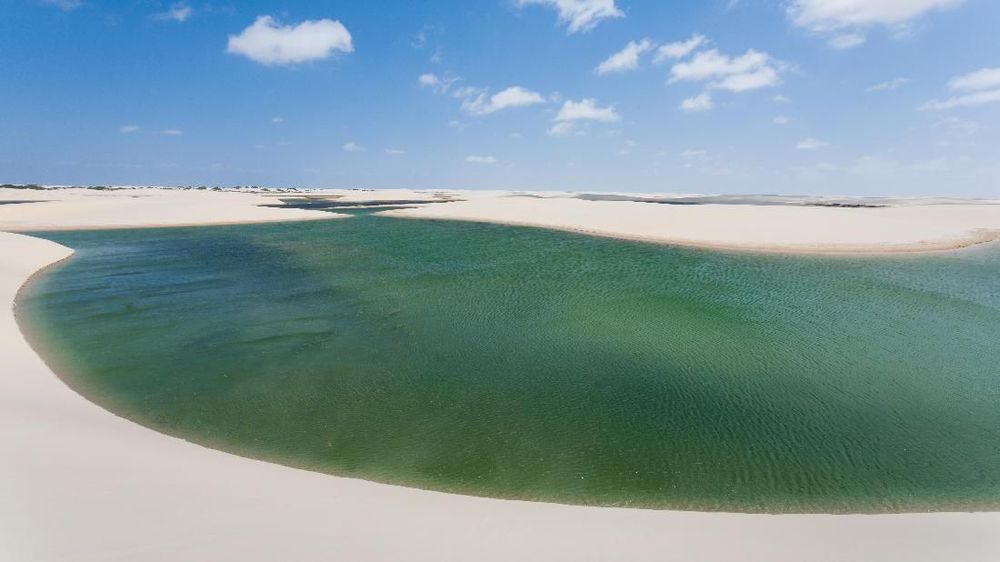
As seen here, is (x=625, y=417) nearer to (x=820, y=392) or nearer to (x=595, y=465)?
(x=595, y=465)

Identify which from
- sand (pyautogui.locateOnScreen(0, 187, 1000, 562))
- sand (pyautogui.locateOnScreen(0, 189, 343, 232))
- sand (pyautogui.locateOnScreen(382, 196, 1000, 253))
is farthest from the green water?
sand (pyautogui.locateOnScreen(0, 189, 343, 232))

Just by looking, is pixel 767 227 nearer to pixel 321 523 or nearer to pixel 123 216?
pixel 321 523

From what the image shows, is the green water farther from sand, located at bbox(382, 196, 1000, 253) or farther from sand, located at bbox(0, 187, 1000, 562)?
sand, located at bbox(382, 196, 1000, 253)

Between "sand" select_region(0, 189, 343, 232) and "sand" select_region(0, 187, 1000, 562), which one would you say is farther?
"sand" select_region(0, 189, 343, 232)

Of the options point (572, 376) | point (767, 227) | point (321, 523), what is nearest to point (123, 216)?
point (572, 376)

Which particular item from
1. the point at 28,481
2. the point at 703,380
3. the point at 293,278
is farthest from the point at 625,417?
the point at 293,278

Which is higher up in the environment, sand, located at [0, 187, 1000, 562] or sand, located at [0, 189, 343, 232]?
sand, located at [0, 189, 343, 232]
